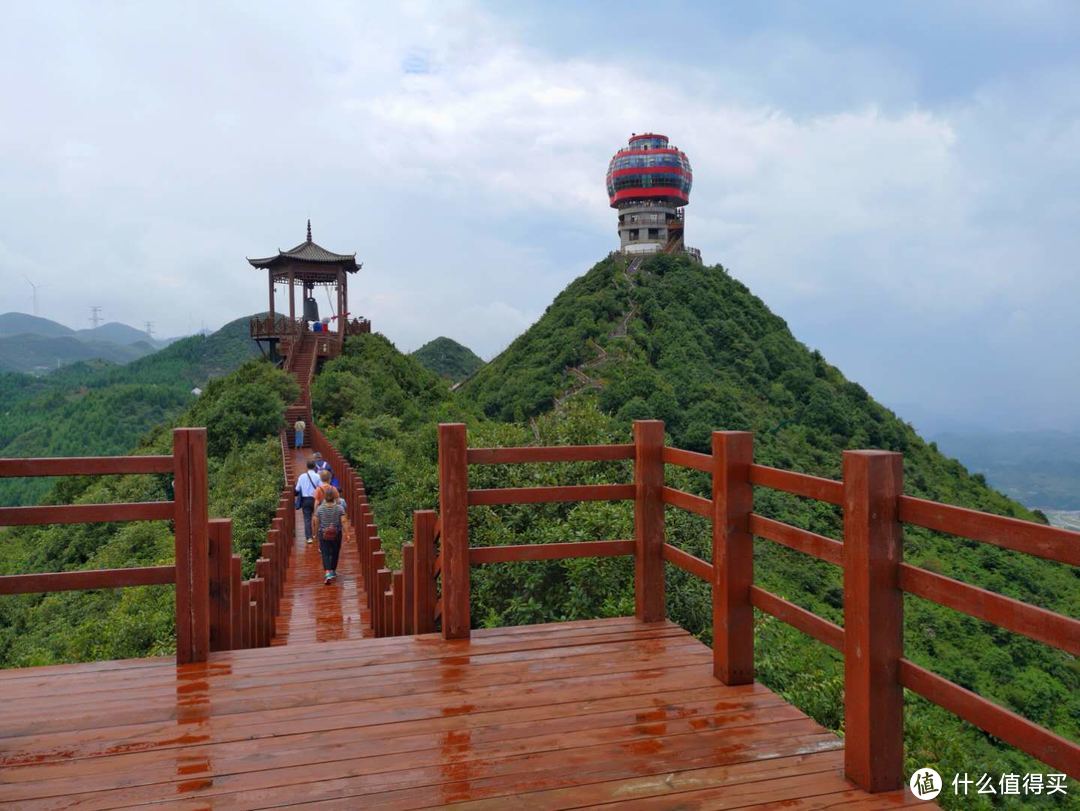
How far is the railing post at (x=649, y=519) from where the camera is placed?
4.87 metres

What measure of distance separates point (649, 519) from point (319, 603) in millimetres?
6547

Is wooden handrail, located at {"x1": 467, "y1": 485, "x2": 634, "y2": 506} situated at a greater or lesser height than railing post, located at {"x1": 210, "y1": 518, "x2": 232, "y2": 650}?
greater

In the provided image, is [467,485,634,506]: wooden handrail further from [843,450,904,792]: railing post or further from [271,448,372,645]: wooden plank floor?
[271,448,372,645]: wooden plank floor

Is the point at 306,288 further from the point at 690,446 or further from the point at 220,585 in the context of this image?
the point at 220,585

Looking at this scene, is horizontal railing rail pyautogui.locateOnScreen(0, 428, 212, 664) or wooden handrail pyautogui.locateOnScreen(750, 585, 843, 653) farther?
horizontal railing rail pyautogui.locateOnScreen(0, 428, 212, 664)

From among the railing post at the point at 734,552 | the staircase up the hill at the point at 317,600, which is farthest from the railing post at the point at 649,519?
the staircase up the hill at the point at 317,600

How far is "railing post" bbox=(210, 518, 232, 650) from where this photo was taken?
4.54 m

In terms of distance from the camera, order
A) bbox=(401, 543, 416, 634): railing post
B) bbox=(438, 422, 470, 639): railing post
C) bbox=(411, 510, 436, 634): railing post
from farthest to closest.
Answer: bbox=(401, 543, 416, 634): railing post → bbox=(411, 510, 436, 634): railing post → bbox=(438, 422, 470, 639): railing post

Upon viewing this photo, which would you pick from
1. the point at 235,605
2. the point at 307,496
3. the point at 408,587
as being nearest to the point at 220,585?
the point at 235,605

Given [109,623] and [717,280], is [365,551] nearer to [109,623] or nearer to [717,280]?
[109,623]

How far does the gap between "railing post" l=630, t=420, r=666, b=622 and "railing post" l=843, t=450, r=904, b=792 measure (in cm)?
182

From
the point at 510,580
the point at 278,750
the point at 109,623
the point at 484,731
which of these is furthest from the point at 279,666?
the point at 109,623

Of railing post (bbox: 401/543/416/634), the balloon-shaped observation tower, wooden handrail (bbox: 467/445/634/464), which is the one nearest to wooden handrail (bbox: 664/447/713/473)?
wooden handrail (bbox: 467/445/634/464)

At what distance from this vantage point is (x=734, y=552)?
3984 millimetres
